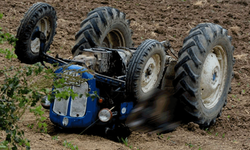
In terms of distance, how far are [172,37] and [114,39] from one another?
4122mm

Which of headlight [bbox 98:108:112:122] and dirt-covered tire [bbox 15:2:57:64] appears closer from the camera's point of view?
dirt-covered tire [bbox 15:2:57:64]

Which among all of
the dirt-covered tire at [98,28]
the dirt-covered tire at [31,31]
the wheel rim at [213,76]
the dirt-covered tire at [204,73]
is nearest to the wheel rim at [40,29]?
the dirt-covered tire at [31,31]

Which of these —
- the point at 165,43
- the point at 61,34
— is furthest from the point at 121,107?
the point at 61,34

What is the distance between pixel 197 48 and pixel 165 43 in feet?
4.27

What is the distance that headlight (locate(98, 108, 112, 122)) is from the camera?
525 cm

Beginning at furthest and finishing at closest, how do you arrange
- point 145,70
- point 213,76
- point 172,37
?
1. point 172,37
2. point 213,76
3. point 145,70

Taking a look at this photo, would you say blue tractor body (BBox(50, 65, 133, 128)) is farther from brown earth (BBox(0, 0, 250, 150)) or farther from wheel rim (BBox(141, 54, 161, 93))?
wheel rim (BBox(141, 54, 161, 93))

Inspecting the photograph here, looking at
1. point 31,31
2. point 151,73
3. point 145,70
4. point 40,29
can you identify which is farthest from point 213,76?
point 31,31

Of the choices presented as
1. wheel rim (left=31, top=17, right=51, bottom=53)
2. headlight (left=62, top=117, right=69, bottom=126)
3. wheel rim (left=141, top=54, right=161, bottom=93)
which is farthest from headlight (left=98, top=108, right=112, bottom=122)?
wheel rim (left=31, top=17, right=51, bottom=53)

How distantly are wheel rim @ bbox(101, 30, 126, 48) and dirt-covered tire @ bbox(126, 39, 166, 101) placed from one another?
164 cm

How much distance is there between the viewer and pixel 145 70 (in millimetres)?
5621

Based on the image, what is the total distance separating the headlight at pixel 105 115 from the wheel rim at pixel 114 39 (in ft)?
7.61

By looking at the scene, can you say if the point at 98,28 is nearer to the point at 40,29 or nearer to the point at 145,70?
the point at 40,29

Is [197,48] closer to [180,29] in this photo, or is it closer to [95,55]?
[95,55]
